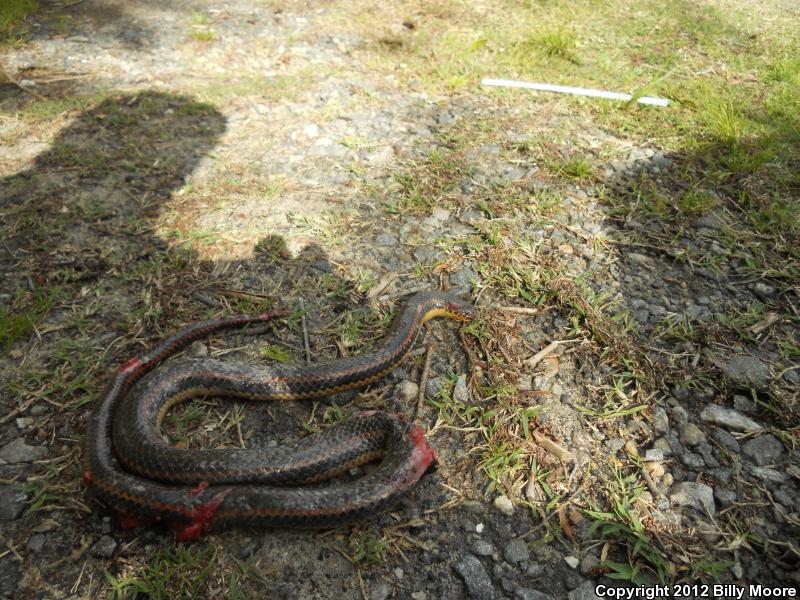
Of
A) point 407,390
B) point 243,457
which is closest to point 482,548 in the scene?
point 407,390

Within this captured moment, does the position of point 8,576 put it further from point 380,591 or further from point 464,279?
point 464,279

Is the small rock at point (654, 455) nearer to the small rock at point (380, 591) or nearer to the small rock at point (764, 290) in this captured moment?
the small rock at point (380, 591)

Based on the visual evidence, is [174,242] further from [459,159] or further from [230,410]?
[459,159]

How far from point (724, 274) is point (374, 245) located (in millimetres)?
3465

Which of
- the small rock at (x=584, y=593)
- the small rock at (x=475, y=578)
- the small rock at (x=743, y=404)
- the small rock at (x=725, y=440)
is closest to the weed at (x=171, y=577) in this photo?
the small rock at (x=475, y=578)

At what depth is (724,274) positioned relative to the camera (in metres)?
5.07

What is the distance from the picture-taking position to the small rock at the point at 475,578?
3107 mm

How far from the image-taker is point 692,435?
12.6 ft

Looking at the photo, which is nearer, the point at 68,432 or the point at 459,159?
the point at 68,432

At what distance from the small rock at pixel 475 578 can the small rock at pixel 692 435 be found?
5.98ft

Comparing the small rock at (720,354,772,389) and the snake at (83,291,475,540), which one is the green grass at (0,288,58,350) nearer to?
the snake at (83,291,475,540)

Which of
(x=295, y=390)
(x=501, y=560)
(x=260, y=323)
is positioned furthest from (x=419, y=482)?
(x=260, y=323)

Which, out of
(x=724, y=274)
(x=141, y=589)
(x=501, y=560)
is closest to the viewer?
(x=141, y=589)

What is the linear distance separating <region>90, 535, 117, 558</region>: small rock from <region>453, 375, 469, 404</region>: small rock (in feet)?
8.25
